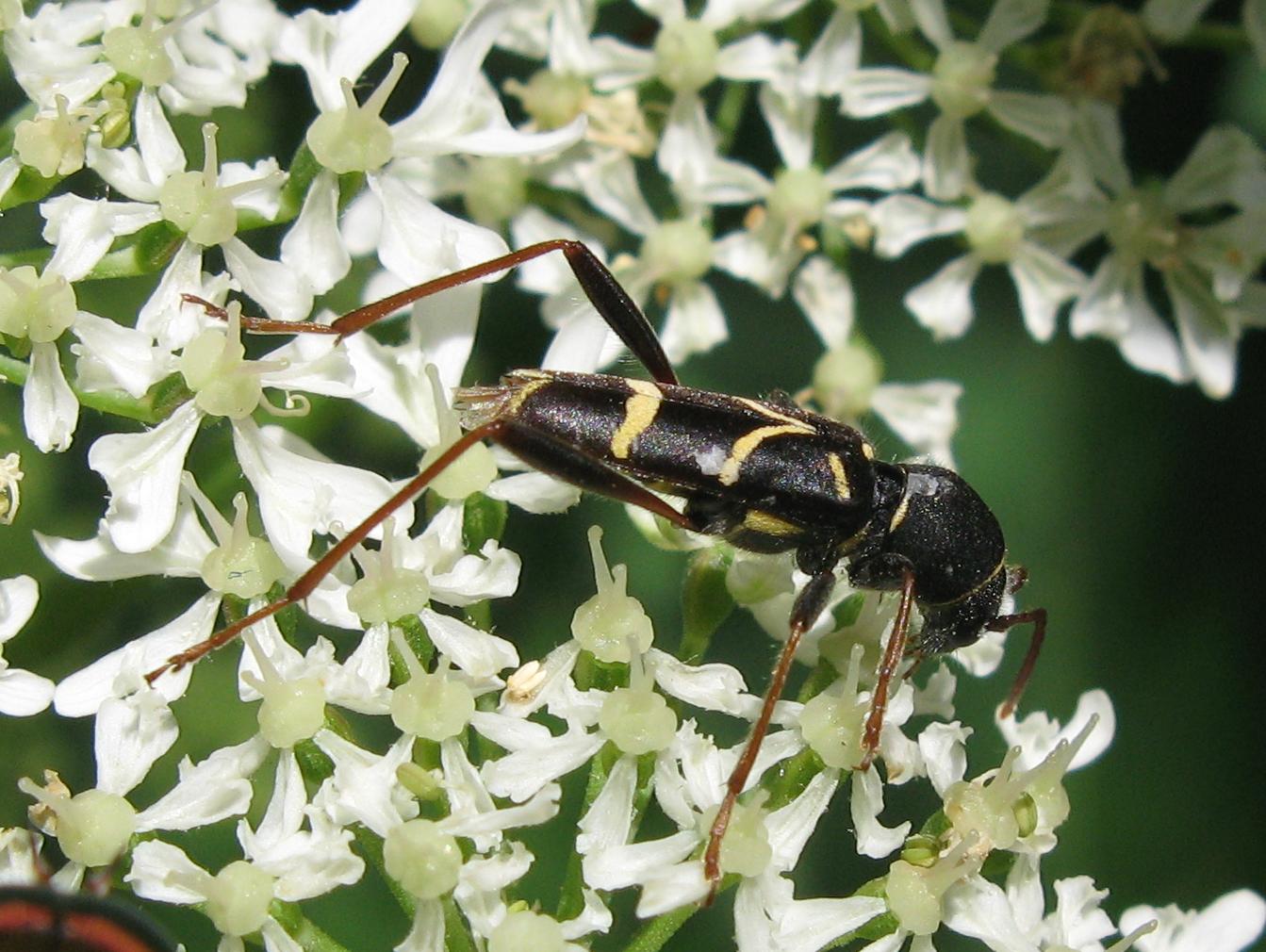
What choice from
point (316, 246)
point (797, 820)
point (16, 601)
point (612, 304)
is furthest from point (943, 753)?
point (16, 601)

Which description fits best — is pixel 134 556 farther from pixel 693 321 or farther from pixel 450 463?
pixel 693 321

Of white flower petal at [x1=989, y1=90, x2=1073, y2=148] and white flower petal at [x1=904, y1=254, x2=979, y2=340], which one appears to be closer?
white flower petal at [x1=989, y1=90, x2=1073, y2=148]

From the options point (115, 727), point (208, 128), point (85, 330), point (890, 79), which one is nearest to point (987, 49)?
point (890, 79)

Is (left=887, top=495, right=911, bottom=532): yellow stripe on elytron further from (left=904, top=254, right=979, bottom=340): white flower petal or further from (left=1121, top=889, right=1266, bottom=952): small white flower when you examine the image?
(left=904, top=254, right=979, bottom=340): white flower petal

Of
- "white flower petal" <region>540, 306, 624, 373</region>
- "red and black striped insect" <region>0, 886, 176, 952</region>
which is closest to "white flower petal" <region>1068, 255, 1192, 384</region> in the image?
"white flower petal" <region>540, 306, 624, 373</region>

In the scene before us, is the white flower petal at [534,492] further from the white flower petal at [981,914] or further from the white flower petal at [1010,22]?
the white flower petal at [1010,22]

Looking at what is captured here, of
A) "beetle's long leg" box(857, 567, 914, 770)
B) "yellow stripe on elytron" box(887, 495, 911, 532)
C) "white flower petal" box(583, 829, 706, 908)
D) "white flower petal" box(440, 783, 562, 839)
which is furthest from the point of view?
"yellow stripe on elytron" box(887, 495, 911, 532)
